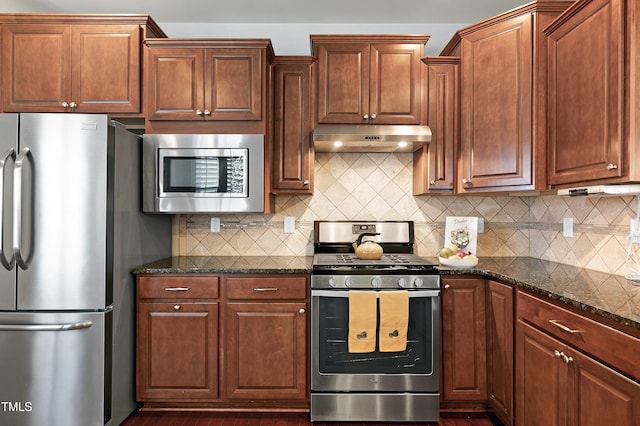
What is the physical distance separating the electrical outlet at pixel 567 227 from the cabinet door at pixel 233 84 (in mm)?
2095

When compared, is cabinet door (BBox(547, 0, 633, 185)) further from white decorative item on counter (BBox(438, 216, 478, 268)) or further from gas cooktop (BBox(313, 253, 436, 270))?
gas cooktop (BBox(313, 253, 436, 270))

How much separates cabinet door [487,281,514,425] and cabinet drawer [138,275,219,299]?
1.63m

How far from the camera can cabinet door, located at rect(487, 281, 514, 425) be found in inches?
83.2

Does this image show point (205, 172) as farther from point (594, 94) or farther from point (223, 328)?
point (594, 94)

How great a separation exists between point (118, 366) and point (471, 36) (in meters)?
2.95

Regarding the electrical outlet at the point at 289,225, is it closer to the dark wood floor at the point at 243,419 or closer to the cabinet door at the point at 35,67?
the dark wood floor at the point at 243,419

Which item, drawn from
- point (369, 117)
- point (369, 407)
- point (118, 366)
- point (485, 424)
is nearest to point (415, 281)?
point (369, 407)

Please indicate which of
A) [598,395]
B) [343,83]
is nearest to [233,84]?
[343,83]

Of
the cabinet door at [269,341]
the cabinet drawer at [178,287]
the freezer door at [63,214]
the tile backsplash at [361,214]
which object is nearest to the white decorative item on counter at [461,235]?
the tile backsplash at [361,214]

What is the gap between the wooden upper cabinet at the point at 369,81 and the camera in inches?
107

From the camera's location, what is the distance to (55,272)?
6.81ft

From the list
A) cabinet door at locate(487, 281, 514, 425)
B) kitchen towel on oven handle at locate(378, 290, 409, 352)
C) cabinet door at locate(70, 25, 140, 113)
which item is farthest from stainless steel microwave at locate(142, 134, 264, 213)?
cabinet door at locate(487, 281, 514, 425)

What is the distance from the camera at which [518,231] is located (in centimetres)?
304

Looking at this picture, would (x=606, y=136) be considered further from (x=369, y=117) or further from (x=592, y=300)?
(x=369, y=117)
